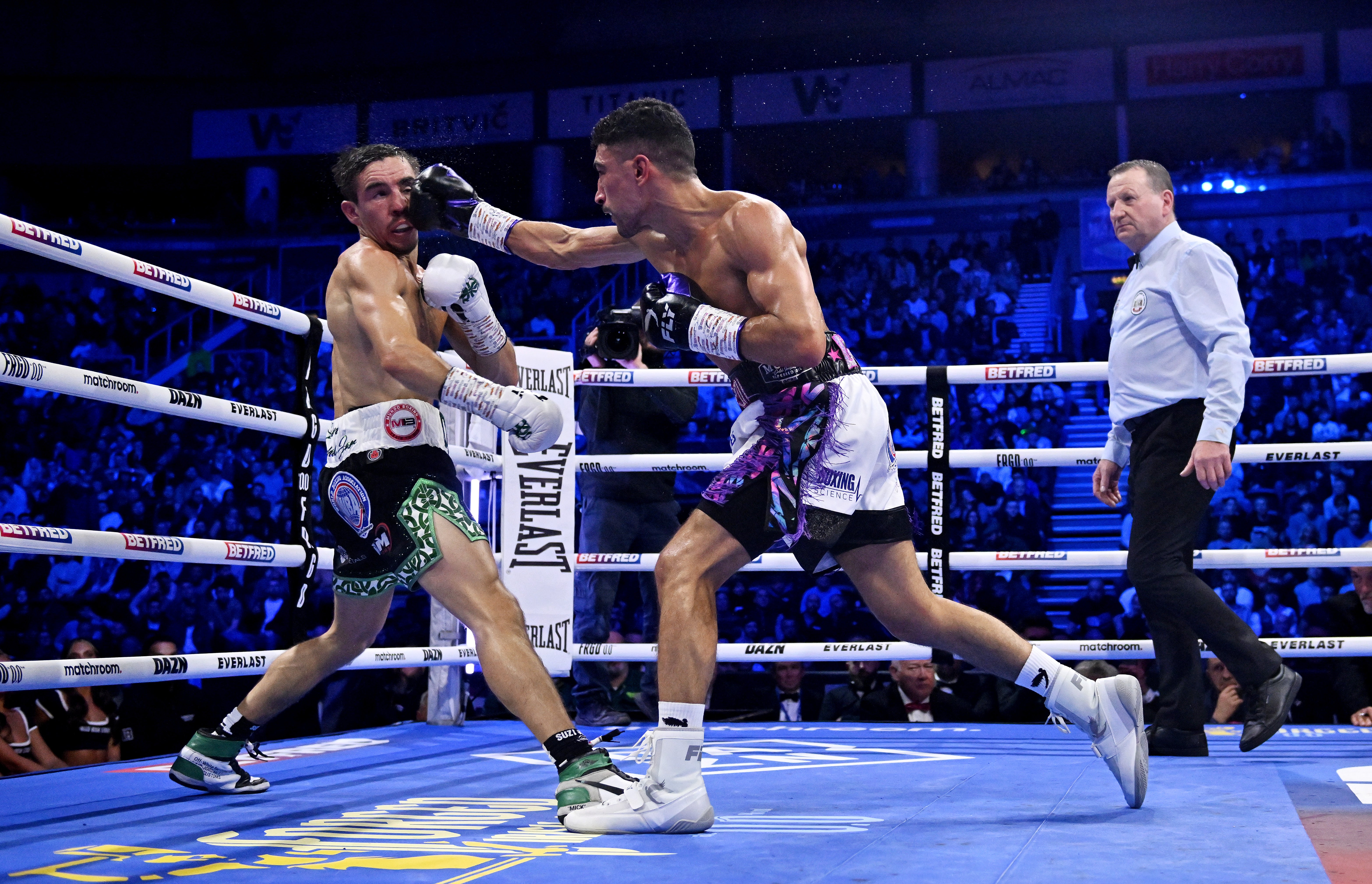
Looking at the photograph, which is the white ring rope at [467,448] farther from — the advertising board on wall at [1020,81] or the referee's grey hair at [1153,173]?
the advertising board on wall at [1020,81]

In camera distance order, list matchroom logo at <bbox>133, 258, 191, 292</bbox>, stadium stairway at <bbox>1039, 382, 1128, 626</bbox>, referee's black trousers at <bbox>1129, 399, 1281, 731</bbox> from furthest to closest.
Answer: stadium stairway at <bbox>1039, 382, 1128, 626</bbox>, referee's black trousers at <bbox>1129, 399, 1281, 731</bbox>, matchroom logo at <bbox>133, 258, 191, 292</bbox>

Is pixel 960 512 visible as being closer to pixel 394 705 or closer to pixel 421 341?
pixel 394 705

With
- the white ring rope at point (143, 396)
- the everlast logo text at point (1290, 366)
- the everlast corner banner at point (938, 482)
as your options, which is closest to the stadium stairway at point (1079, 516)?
the everlast logo text at point (1290, 366)

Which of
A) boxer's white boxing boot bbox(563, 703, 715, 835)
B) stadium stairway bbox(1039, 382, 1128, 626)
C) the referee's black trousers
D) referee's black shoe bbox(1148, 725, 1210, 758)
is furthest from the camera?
stadium stairway bbox(1039, 382, 1128, 626)

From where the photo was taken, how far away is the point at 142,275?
248cm

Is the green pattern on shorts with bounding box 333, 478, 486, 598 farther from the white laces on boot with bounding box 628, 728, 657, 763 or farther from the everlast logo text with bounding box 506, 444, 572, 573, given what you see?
the everlast logo text with bounding box 506, 444, 572, 573

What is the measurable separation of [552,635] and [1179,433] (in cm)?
183

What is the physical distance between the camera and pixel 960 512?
898cm

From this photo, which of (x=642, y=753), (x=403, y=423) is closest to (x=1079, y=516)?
(x=642, y=753)

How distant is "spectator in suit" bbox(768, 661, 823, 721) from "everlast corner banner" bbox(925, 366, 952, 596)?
142 centimetres

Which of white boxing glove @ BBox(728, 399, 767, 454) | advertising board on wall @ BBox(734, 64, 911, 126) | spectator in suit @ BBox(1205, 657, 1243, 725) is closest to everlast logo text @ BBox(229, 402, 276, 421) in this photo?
white boxing glove @ BBox(728, 399, 767, 454)

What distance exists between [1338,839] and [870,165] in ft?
45.5

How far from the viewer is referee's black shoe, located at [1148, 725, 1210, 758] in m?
2.86

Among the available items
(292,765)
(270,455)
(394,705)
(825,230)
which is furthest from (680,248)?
(825,230)
